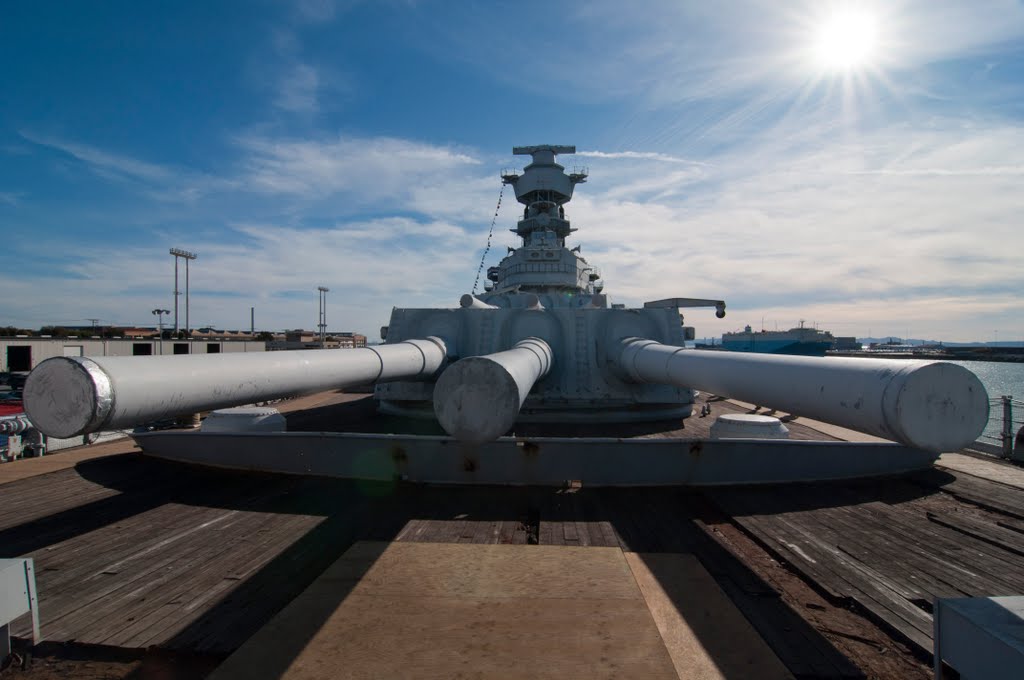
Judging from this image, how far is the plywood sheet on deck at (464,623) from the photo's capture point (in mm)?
2174

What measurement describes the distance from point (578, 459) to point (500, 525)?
3.69 feet

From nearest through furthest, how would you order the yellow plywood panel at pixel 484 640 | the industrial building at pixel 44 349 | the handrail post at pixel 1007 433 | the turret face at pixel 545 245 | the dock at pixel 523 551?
the yellow plywood panel at pixel 484 640 < the dock at pixel 523 551 < the handrail post at pixel 1007 433 < the turret face at pixel 545 245 < the industrial building at pixel 44 349

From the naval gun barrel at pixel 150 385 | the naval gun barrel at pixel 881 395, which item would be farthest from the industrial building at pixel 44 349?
the naval gun barrel at pixel 881 395

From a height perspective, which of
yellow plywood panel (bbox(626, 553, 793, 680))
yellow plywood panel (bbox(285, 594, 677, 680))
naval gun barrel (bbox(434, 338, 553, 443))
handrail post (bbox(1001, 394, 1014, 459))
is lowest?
yellow plywood panel (bbox(626, 553, 793, 680))

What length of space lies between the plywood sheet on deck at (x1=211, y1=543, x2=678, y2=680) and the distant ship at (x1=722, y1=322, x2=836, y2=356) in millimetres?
45296

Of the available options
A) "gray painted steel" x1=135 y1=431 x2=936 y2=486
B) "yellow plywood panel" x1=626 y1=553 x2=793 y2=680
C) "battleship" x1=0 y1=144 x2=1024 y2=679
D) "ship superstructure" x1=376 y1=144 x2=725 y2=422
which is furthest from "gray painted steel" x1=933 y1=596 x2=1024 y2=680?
"ship superstructure" x1=376 y1=144 x2=725 y2=422

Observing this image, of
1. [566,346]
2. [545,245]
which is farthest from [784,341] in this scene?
[566,346]

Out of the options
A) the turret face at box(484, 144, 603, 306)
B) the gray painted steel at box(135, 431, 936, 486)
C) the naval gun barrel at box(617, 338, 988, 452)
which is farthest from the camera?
the turret face at box(484, 144, 603, 306)

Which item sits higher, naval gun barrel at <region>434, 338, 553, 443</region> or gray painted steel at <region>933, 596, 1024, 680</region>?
naval gun barrel at <region>434, 338, 553, 443</region>

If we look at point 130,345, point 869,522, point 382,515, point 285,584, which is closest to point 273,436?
point 382,515

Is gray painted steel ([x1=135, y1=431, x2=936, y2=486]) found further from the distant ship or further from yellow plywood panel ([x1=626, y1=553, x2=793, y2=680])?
the distant ship

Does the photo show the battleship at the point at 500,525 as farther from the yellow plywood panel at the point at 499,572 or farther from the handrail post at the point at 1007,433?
the handrail post at the point at 1007,433

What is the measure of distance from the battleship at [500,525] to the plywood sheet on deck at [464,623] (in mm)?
15

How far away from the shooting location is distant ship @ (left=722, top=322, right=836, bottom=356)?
151 ft
